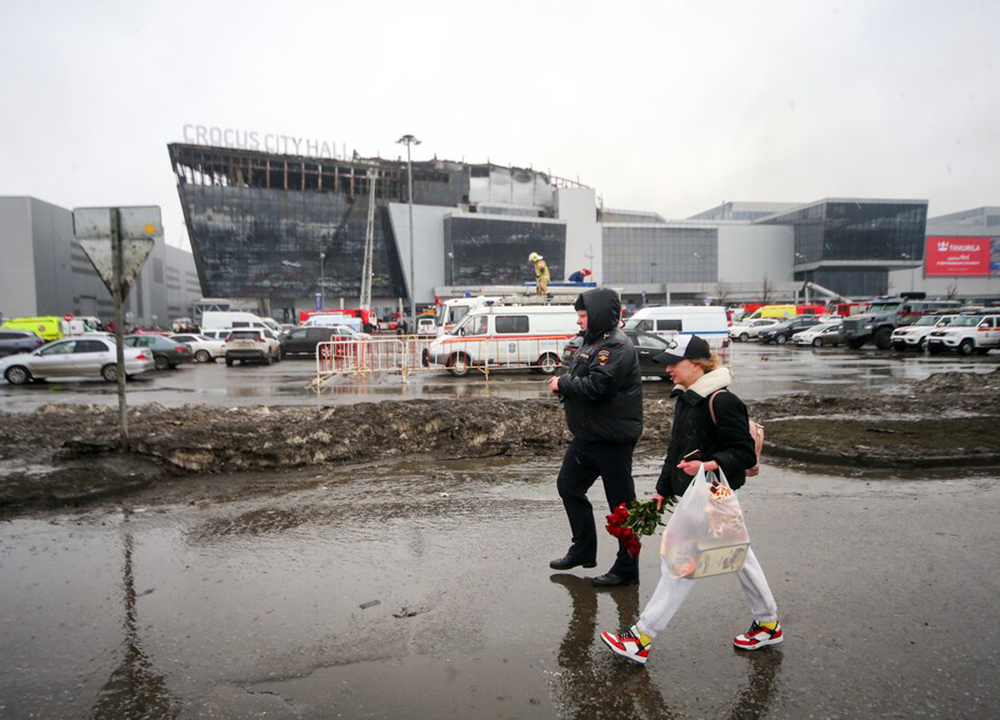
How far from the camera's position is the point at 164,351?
25484mm

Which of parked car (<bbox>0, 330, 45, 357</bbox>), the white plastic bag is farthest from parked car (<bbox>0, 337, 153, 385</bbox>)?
the white plastic bag

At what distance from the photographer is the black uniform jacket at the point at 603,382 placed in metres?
4.14

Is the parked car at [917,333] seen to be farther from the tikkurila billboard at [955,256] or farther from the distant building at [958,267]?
the tikkurila billboard at [955,256]

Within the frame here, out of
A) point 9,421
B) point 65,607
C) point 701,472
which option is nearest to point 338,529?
point 65,607

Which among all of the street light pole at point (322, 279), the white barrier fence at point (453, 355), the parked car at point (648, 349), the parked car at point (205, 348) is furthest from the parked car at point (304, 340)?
the street light pole at point (322, 279)

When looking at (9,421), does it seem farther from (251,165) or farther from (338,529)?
(251,165)

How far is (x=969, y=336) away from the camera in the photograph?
27.2 meters

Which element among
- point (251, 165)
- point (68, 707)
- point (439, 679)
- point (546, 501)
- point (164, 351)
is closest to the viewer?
point (68, 707)

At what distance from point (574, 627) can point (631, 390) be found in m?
1.53

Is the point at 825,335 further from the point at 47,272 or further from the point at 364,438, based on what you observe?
the point at 47,272

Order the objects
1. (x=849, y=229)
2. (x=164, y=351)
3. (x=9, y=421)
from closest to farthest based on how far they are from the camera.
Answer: (x=9, y=421) < (x=164, y=351) < (x=849, y=229)

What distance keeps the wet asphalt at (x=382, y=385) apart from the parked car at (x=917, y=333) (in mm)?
3606

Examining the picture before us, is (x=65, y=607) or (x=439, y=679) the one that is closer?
(x=439, y=679)

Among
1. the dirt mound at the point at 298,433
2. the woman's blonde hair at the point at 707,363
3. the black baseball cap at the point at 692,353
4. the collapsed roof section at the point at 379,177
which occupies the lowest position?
the dirt mound at the point at 298,433
